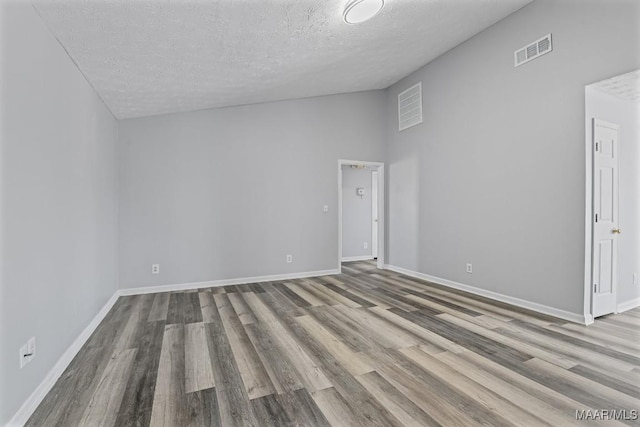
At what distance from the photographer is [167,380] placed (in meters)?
1.93

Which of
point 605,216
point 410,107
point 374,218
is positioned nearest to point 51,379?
point 605,216

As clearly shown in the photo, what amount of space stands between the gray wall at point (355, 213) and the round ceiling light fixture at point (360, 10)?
14.2 feet

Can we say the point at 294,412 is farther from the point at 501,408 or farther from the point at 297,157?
the point at 297,157

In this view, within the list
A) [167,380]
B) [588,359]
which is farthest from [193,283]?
[588,359]

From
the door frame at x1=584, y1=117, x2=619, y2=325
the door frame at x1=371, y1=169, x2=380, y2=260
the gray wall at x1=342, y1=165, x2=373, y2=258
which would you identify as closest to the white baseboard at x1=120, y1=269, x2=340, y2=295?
the gray wall at x1=342, y1=165, x2=373, y2=258

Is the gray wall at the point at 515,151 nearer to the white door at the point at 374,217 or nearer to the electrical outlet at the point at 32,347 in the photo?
the white door at the point at 374,217

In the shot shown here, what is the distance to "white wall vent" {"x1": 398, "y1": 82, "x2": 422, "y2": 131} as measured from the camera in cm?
482

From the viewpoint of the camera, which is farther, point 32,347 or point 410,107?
point 410,107

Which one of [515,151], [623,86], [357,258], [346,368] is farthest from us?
[357,258]

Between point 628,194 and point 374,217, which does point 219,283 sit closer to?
point 374,217

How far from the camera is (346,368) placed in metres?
2.07

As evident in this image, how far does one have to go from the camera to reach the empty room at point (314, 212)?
1.70 meters

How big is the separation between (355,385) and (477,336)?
4.55ft

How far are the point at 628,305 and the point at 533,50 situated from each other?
305 centimetres
